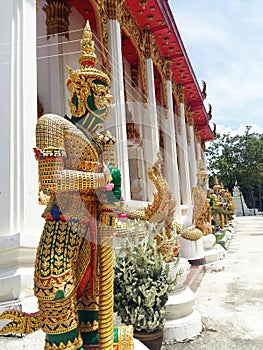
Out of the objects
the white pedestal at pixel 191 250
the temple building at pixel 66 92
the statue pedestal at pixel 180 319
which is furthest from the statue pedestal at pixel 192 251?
the statue pedestal at pixel 180 319

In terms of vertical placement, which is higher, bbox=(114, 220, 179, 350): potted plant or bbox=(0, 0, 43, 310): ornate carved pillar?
bbox=(0, 0, 43, 310): ornate carved pillar

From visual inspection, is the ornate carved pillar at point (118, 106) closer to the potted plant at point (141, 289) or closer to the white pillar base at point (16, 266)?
the potted plant at point (141, 289)

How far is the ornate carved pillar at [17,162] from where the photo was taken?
2.33 meters

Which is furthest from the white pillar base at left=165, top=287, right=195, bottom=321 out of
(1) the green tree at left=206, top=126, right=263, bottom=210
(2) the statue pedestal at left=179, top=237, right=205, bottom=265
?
(1) the green tree at left=206, top=126, right=263, bottom=210

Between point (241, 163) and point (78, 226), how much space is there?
3430cm

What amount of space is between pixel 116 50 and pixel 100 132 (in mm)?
3498

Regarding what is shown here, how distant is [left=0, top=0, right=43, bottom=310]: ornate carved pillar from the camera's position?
2.33m

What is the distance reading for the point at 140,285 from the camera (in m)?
2.34

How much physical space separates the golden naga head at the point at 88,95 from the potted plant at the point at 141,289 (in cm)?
87

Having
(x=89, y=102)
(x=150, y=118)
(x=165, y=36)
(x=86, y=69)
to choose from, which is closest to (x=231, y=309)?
(x=89, y=102)

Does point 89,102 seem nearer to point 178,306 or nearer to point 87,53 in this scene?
point 87,53

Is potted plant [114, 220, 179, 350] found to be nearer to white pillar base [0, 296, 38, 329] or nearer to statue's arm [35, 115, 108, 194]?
white pillar base [0, 296, 38, 329]

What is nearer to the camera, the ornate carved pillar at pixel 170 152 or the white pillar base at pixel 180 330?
the white pillar base at pixel 180 330

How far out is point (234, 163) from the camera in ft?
112
